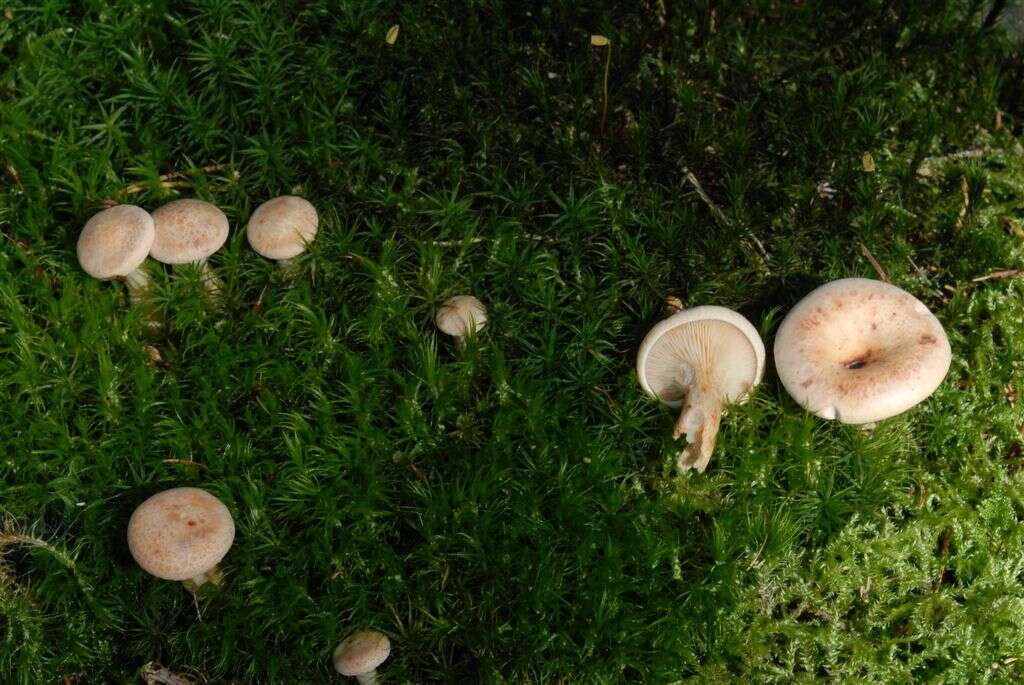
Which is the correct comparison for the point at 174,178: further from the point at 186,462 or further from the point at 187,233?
the point at 186,462

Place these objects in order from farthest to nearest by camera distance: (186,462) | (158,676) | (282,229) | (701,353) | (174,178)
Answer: (174,178) < (282,229) < (701,353) < (186,462) < (158,676)

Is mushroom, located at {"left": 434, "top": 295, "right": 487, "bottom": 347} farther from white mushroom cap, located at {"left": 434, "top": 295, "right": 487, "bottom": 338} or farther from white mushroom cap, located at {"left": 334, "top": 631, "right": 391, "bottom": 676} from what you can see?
white mushroom cap, located at {"left": 334, "top": 631, "right": 391, "bottom": 676}

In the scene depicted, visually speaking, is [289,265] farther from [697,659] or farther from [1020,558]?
[1020,558]

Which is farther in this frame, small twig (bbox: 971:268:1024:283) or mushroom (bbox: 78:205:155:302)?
small twig (bbox: 971:268:1024:283)

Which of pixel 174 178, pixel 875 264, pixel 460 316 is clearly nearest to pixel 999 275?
→ pixel 875 264

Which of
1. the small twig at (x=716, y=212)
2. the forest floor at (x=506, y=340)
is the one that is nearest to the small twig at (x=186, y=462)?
the forest floor at (x=506, y=340)

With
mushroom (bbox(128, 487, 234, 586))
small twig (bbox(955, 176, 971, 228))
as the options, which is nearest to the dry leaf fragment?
mushroom (bbox(128, 487, 234, 586))

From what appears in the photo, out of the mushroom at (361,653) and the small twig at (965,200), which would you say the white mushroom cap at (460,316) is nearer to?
the mushroom at (361,653)

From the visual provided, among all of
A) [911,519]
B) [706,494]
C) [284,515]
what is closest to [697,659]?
[706,494]
